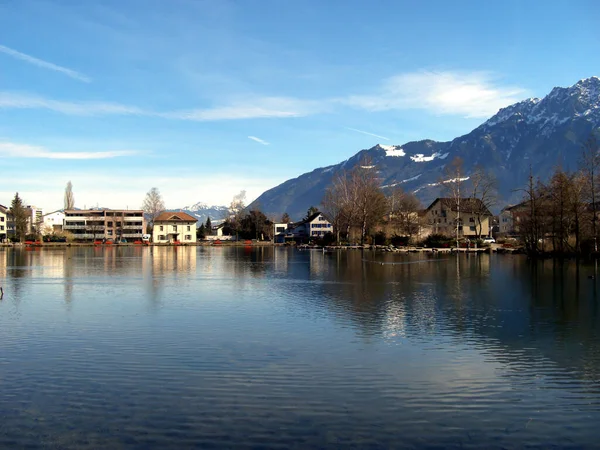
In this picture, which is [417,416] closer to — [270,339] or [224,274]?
[270,339]

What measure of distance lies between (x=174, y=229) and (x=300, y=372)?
131872 mm

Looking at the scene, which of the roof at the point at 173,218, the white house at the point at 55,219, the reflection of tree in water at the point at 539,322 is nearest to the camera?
the reflection of tree in water at the point at 539,322

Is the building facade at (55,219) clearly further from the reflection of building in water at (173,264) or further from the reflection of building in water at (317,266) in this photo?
the reflection of building in water at (317,266)

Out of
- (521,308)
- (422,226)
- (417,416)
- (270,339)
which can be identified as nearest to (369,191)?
(422,226)

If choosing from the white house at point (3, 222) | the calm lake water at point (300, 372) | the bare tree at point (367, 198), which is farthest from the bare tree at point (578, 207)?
the white house at point (3, 222)

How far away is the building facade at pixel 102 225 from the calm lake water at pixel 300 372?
409ft

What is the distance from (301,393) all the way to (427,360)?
4.53m

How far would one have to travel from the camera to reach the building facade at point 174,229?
140500 mm

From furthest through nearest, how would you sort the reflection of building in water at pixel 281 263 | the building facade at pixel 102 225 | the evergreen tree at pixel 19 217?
the building facade at pixel 102 225
the evergreen tree at pixel 19 217
the reflection of building in water at pixel 281 263

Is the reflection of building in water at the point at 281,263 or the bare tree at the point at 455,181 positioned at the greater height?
the bare tree at the point at 455,181

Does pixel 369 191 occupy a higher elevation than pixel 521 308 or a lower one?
higher

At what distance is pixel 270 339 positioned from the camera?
57.9ft

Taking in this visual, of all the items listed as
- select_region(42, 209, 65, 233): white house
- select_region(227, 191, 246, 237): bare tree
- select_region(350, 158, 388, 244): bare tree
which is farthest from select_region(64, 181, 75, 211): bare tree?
select_region(350, 158, 388, 244): bare tree

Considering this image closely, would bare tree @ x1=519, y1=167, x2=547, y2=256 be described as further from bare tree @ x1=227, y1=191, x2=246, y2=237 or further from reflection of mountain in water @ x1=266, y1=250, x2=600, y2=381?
bare tree @ x1=227, y1=191, x2=246, y2=237
